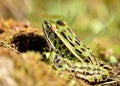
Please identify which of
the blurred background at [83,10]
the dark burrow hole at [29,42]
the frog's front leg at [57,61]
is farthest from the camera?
the blurred background at [83,10]

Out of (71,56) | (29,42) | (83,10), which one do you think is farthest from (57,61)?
(83,10)

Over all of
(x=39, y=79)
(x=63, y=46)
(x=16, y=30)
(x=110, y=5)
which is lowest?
(x=39, y=79)

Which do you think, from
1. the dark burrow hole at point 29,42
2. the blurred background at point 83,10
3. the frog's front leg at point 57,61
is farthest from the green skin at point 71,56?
the blurred background at point 83,10

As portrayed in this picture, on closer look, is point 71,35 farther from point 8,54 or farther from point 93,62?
point 8,54

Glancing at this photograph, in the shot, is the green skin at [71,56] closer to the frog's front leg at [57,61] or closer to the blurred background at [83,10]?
the frog's front leg at [57,61]

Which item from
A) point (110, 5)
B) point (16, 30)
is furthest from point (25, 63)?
point (110, 5)
